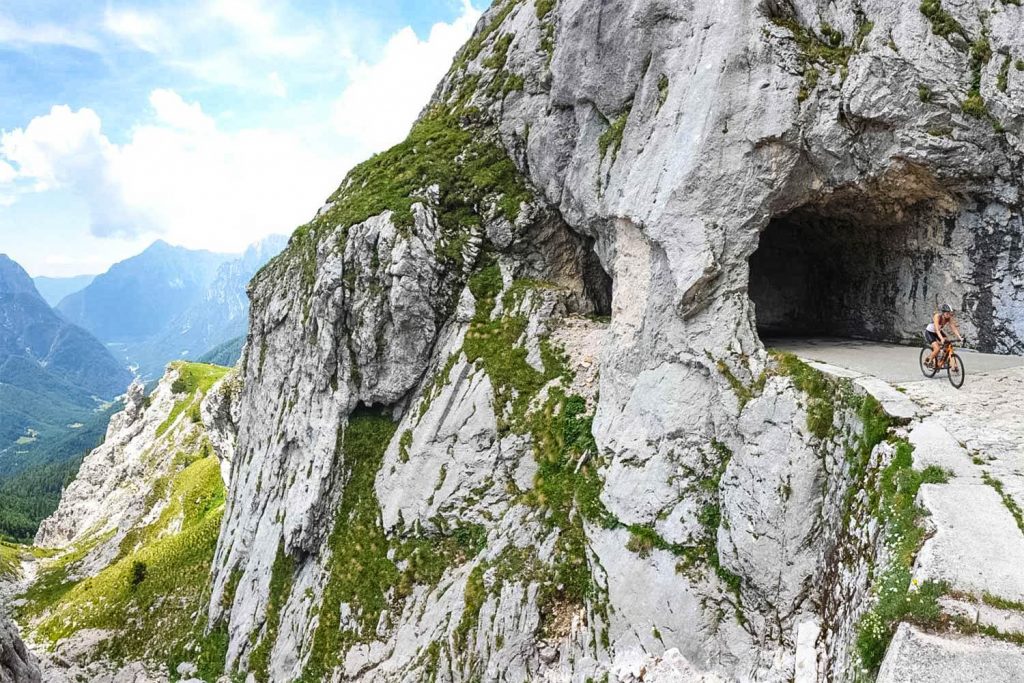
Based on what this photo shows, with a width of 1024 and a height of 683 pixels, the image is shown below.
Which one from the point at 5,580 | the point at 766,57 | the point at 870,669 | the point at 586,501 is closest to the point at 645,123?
the point at 766,57

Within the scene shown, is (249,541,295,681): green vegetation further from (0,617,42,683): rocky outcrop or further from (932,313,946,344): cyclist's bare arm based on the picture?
(932,313,946,344): cyclist's bare arm

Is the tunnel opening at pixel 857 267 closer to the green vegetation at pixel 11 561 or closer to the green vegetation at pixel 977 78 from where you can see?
the green vegetation at pixel 977 78

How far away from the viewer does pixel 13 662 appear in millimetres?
17750

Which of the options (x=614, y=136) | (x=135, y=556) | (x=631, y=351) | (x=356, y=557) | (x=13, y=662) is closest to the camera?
(x=13, y=662)

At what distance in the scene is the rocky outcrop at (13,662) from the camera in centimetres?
1692

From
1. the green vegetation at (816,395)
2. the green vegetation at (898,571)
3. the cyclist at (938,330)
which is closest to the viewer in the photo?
the green vegetation at (898,571)

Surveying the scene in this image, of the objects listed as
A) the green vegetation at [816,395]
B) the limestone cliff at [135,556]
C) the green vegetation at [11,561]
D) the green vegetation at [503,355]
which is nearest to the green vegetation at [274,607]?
the limestone cliff at [135,556]

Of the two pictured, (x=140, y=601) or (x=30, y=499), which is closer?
(x=140, y=601)

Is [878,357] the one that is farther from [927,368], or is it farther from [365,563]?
[365,563]

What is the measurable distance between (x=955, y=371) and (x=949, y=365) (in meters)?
0.17

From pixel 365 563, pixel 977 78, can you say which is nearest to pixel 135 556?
pixel 365 563

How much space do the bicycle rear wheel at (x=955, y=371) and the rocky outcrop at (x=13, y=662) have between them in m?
26.5

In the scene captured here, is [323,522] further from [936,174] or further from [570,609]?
[936,174]

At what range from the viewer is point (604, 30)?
20.8 meters
